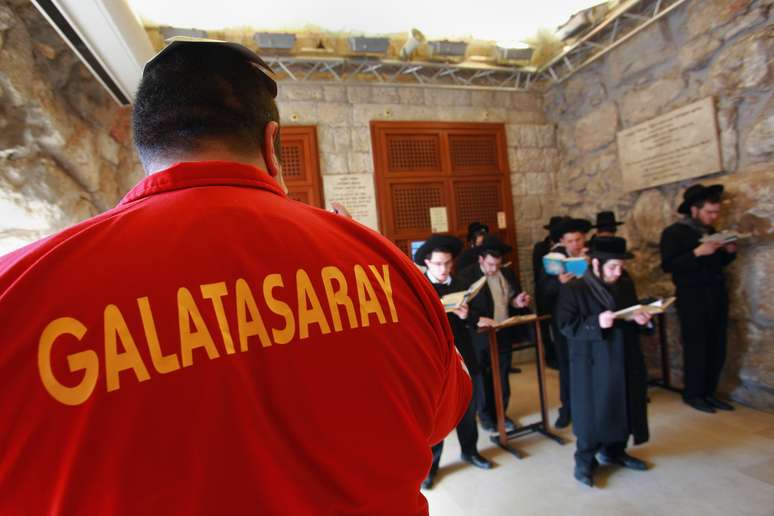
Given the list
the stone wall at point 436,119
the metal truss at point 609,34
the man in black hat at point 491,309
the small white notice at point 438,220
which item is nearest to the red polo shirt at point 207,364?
the man in black hat at point 491,309

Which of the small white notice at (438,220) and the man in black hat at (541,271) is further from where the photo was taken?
the small white notice at (438,220)

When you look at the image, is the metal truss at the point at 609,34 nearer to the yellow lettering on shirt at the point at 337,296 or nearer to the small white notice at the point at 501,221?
the small white notice at the point at 501,221

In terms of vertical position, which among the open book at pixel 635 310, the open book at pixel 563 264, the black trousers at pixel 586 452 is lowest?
the black trousers at pixel 586 452

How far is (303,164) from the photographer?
4.59 m

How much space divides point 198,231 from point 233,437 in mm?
275

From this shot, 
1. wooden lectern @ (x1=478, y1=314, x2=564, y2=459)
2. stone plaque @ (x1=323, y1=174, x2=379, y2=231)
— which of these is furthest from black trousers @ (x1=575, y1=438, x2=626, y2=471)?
stone plaque @ (x1=323, y1=174, x2=379, y2=231)

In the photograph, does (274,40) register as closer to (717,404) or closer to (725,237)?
(725,237)

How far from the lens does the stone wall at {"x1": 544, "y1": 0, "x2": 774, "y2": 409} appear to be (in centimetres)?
319

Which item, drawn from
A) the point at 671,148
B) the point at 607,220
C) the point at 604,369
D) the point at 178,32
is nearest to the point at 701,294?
the point at 607,220

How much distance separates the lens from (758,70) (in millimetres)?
3178

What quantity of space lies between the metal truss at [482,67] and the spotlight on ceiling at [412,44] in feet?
0.28

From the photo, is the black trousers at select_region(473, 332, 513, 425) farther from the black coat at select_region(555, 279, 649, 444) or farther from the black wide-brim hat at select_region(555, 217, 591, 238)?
the black wide-brim hat at select_region(555, 217, 591, 238)

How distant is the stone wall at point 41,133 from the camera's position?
8.70 ft

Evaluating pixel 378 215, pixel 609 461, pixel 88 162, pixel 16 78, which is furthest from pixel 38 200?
pixel 609 461
